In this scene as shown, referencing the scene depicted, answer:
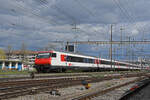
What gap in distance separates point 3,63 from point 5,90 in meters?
66.3

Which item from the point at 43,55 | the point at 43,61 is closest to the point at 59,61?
the point at 43,61

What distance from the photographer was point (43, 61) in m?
28.8

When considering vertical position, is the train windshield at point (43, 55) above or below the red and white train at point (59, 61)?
above

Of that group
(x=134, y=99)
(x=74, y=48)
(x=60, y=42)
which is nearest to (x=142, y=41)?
(x=74, y=48)

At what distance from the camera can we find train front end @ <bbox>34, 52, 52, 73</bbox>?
28020 millimetres

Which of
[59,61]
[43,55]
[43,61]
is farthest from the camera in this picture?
[43,55]

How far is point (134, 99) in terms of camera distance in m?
10.7

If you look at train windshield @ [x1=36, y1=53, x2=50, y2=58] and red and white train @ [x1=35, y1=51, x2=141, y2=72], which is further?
train windshield @ [x1=36, y1=53, x2=50, y2=58]

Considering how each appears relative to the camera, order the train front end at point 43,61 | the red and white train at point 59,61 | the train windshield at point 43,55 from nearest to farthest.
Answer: the train front end at point 43,61 < the red and white train at point 59,61 < the train windshield at point 43,55

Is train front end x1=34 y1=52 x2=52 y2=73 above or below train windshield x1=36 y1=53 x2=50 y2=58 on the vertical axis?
below

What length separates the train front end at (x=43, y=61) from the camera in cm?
2802

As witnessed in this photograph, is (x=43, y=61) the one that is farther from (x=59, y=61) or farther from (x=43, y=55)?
(x=59, y=61)

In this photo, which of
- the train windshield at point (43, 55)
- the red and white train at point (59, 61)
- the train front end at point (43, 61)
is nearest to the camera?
the train front end at point (43, 61)

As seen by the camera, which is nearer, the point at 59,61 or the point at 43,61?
the point at 43,61
